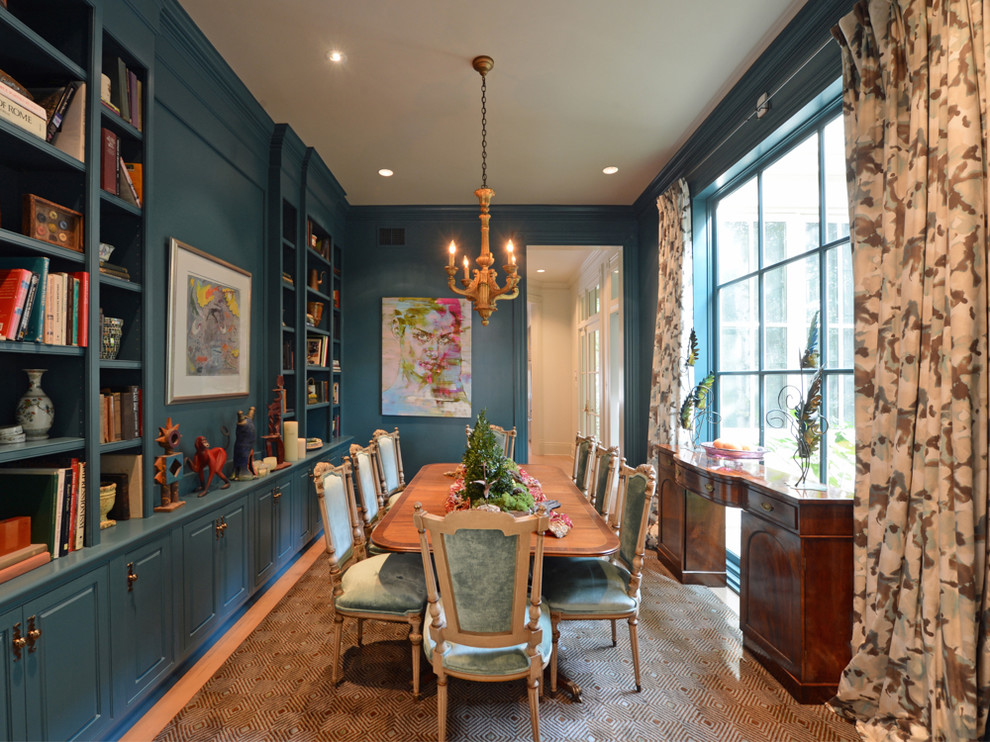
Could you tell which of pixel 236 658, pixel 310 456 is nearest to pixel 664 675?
pixel 236 658

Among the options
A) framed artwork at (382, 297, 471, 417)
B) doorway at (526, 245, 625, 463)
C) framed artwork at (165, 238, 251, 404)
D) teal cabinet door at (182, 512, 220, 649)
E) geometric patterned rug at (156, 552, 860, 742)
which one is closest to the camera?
geometric patterned rug at (156, 552, 860, 742)

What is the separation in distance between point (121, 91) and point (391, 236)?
3.20 m

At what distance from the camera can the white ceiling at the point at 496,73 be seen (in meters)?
2.38

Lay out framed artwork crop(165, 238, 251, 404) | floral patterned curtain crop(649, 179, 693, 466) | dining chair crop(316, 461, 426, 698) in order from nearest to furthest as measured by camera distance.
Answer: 1. dining chair crop(316, 461, 426, 698)
2. framed artwork crop(165, 238, 251, 404)
3. floral patterned curtain crop(649, 179, 693, 466)

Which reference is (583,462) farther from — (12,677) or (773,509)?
(12,677)

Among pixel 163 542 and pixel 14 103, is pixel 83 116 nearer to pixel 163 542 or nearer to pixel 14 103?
pixel 14 103

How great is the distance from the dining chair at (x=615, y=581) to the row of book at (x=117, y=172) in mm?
2573

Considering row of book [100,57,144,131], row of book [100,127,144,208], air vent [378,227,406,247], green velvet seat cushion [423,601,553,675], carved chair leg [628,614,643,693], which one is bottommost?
carved chair leg [628,614,643,693]

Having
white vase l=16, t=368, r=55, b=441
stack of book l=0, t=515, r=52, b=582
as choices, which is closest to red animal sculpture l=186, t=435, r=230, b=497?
white vase l=16, t=368, r=55, b=441

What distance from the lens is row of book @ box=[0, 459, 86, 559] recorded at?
169cm

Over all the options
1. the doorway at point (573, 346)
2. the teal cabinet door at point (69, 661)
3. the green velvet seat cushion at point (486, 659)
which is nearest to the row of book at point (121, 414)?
the teal cabinet door at point (69, 661)

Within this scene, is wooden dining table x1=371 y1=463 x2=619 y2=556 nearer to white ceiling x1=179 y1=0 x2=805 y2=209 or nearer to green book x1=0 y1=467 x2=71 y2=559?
green book x1=0 y1=467 x2=71 y2=559

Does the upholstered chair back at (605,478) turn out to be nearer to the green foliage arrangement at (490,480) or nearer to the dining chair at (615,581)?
the dining chair at (615,581)

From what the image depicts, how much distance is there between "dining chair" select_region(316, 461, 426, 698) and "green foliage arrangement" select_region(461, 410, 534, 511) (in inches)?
19.7
